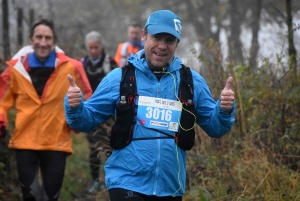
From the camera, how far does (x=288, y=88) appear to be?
22.7ft

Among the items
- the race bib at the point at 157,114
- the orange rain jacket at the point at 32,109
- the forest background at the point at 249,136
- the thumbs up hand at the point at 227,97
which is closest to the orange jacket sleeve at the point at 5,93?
the orange rain jacket at the point at 32,109

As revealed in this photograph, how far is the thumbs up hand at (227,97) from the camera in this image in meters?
4.25

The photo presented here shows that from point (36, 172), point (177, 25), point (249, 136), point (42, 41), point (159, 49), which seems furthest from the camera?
point (249, 136)

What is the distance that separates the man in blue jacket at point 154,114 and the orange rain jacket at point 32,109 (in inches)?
77.8

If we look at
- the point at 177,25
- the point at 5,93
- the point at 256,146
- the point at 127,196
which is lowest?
the point at 127,196

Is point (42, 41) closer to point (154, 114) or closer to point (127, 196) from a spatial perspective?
point (154, 114)

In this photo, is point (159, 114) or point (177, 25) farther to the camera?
point (177, 25)

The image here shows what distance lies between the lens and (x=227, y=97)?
13.9 ft

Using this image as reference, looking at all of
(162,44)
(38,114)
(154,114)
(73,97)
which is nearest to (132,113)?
(154,114)

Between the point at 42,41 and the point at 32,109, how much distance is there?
2.45 feet

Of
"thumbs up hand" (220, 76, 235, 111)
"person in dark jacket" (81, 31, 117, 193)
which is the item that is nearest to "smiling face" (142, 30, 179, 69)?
"thumbs up hand" (220, 76, 235, 111)

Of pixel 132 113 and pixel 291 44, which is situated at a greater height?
pixel 291 44

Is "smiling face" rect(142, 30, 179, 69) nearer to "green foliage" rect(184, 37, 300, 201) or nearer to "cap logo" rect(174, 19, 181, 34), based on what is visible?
"cap logo" rect(174, 19, 181, 34)

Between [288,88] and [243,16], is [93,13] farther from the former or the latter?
[288,88]
